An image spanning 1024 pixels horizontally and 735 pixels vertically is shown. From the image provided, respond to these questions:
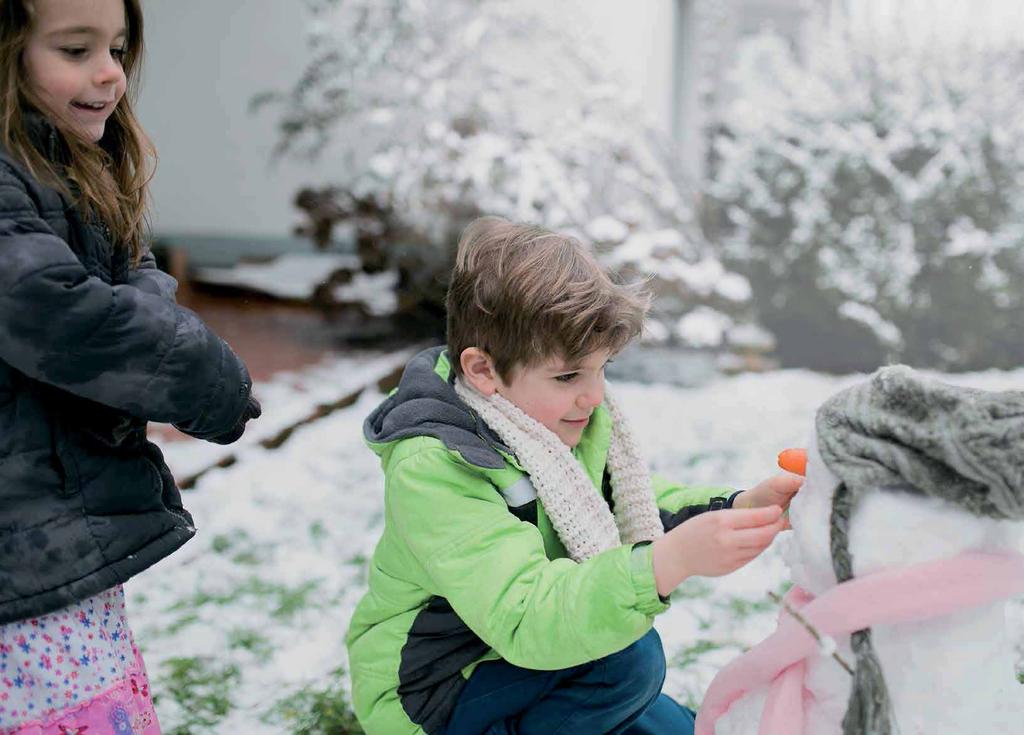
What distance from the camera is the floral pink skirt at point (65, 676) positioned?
1440 mm

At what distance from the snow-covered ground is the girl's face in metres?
1.38

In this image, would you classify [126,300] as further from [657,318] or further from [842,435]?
[657,318]

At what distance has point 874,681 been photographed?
3.83ft

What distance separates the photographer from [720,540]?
1271mm

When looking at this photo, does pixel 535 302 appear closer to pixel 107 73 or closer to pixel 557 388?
pixel 557 388

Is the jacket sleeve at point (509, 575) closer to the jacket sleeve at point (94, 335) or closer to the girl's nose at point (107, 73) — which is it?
the jacket sleeve at point (94, 335)

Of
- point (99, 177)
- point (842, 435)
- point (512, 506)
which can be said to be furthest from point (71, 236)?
point (842, 435)

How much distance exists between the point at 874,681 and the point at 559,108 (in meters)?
4.95

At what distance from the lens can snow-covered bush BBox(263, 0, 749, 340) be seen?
5.56m

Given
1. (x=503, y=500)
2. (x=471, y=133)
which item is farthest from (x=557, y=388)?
(x=471, y=133)

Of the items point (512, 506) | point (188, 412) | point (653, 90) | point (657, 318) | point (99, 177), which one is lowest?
point (657, 318)

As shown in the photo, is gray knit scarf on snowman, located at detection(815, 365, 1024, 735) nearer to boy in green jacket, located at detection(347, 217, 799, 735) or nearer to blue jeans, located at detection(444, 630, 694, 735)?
boy in green jacket, located at detection(347, 217, 799, 735)

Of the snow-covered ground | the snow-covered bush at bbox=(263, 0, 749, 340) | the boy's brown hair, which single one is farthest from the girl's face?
the snow-covered bush at bbox=(263, 0, 749, 340)

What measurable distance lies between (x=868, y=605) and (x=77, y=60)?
1.19 m
